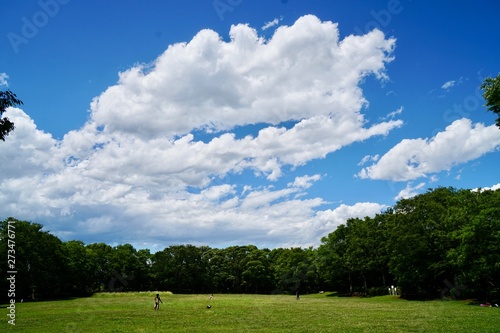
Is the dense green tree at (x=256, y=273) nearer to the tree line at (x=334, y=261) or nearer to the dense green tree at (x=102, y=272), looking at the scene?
the tree line at (x=334, y=261)

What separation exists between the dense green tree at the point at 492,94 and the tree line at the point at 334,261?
745 inches

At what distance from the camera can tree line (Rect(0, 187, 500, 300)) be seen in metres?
55.2

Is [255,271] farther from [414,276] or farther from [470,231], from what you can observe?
[470,231]

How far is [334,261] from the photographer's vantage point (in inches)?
3996

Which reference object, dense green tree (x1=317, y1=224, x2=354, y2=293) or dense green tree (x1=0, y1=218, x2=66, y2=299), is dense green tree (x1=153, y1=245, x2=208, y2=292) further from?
dense green tree (x1=317, y1=224, x2=354, y2=293)

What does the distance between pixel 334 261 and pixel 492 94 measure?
80863 millimetres

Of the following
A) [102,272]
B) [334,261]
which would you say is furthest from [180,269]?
[334,261]

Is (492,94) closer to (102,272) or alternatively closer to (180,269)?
(180,269)

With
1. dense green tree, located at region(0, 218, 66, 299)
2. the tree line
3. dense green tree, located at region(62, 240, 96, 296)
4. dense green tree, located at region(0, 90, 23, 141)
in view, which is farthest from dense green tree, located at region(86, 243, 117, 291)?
dense green tree, located at region(0, 90, 23, 141)

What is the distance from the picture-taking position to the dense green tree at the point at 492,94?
2675cm

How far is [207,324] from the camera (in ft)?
107

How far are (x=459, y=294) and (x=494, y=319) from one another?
3348cm

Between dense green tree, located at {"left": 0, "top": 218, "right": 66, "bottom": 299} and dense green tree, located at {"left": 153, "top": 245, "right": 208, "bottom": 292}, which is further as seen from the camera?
dense green tree, located at {"left": 153, "top": 245, "right": 208, "bottom": 292}

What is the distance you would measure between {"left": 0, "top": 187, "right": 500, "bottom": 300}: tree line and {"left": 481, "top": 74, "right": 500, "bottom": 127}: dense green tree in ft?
62.1
